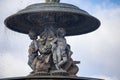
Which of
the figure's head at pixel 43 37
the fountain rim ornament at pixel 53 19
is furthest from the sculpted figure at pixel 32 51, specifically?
the fountain rim ornament at pixel 53 19

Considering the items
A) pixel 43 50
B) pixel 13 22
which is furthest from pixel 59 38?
pixel 13 22

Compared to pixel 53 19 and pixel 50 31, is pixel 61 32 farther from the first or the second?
pixel 53 19

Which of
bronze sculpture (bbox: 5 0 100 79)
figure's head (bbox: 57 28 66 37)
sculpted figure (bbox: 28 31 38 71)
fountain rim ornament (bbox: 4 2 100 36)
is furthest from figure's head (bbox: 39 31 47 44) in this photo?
figure's head (bbox: 57 28 66 37)

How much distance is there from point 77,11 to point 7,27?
14.9 feet

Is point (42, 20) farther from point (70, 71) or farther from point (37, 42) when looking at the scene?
point (70, 71)

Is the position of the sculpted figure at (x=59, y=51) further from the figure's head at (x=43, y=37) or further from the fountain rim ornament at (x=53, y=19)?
the fountain rim ornament at (x=53, y=19)

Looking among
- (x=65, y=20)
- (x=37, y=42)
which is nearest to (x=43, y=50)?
(x=37, y=42)

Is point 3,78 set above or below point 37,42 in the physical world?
below

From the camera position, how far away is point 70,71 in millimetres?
25594

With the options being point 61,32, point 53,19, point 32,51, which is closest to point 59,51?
point 61,32

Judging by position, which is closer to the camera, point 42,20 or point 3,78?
point 3,78

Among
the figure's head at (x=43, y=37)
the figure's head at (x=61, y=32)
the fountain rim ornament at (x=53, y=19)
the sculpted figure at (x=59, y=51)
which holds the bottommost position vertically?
the sculpted figure at (x=59, y=51)

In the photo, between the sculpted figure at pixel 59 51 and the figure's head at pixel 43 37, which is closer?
the sculpted figure at pixel 59 51

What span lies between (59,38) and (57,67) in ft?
5.11
